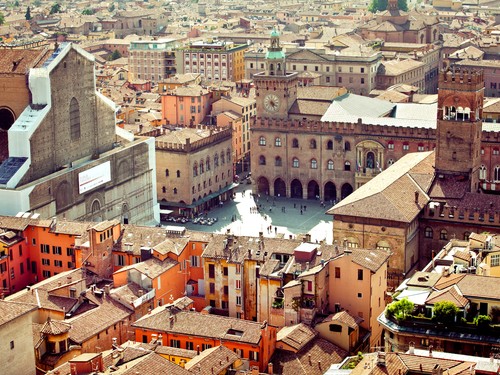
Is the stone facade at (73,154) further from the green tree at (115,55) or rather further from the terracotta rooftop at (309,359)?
the green tree at (115,55)

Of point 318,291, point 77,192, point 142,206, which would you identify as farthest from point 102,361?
point 142,206

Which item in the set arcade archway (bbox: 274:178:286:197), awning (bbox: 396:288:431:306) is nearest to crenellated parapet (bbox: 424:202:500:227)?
awning (bbox: 396:288:431:306)

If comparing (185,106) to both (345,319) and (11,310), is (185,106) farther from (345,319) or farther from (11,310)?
(11,310)

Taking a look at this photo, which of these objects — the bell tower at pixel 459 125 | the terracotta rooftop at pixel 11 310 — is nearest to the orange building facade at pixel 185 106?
the bell tower at pixel 459 125

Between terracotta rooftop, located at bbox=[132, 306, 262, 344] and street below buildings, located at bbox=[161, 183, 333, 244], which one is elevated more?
terracotta rooftop, located at bbox=[132, 306, 262, 344]

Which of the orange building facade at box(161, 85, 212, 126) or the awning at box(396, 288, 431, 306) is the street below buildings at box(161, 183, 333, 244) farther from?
the awning at box(396, 288, 431, 306)

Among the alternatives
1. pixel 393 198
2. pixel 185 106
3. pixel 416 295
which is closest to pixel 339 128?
pixel 185 106
